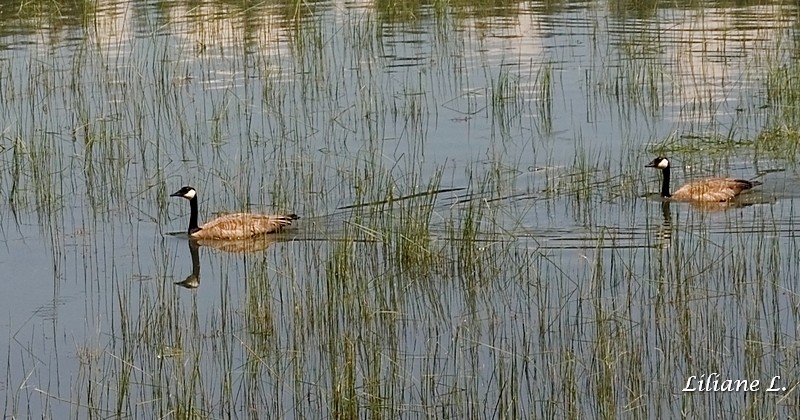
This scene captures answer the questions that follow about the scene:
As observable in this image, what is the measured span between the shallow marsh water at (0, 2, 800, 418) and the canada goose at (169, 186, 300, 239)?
0.16 metres

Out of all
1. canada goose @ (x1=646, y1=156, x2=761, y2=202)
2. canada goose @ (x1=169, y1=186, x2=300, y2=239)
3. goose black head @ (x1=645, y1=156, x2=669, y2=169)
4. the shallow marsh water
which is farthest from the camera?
goose black head @ (x1=645, y1=156, x2=669, y2=169)

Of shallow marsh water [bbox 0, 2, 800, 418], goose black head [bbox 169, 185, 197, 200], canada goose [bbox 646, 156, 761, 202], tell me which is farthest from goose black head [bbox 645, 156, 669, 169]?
goose black head [bbox 169, 185, 197, 200]

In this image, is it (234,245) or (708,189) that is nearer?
(234,245)

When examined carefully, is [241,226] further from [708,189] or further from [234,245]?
[708,189]

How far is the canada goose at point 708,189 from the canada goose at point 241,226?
3146 mm

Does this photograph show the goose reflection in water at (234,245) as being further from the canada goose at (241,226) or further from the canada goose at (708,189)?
the canada goose at (708,189)

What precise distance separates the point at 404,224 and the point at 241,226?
5.32ft

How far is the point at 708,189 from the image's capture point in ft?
39.7

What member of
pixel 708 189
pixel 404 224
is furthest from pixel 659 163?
pixel 404 224

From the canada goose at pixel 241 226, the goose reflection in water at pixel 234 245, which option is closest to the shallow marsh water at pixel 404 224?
the goose reflection in water at pixel 234 245

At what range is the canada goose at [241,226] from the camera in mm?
11195

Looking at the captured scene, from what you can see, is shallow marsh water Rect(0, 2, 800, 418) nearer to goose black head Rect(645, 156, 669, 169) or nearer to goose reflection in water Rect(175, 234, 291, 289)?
goose reflection in water Rect(175, 234, 291, 289)

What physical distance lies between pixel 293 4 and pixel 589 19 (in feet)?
14.7

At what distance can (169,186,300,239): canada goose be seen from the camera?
36.7 ft
